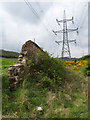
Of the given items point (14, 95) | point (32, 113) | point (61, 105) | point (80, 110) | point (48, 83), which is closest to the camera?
point (32, 113)

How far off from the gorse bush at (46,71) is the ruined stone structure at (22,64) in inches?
8.9

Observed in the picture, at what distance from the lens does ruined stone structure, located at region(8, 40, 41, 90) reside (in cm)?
330

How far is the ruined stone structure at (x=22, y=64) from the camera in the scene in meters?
3.30

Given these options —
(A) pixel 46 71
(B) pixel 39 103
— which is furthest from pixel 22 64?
(B) pixel 39 103

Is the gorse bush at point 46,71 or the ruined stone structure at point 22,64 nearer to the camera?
the ruined stone structure at point 22,64

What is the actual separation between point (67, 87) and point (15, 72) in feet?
6.66

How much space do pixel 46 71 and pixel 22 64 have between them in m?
1.04

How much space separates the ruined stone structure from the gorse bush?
0.23 m

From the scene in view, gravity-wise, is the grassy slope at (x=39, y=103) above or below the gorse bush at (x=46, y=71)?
below

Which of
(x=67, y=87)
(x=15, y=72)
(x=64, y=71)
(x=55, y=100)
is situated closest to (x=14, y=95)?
(x=15, y=72)

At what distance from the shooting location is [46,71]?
4.06 metres

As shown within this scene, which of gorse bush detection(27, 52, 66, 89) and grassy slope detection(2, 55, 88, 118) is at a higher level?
gorse bush detection(27, 52, 66, 89)

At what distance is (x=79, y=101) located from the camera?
9.91ft

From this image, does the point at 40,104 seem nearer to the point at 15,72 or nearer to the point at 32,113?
the point at 32,113
